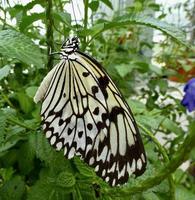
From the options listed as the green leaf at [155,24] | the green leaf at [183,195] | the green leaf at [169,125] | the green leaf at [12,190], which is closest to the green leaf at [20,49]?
the green leaf at [155,24]

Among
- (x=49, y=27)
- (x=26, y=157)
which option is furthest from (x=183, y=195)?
(x=49, y=27)

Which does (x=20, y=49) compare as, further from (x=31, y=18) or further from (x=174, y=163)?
(x=174, y=163)

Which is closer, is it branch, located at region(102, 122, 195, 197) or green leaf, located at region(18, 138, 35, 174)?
branch, located at region(102, 122, 195, 197)

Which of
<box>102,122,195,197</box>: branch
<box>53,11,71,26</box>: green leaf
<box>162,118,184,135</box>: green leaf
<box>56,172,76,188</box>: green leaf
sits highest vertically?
<box>53,11,71,26</box>: green leaf

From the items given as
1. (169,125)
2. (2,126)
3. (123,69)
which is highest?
(2,126)

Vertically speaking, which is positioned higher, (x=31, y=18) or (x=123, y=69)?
(x=31, y=18)

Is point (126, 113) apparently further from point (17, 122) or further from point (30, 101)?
point (30, 101)

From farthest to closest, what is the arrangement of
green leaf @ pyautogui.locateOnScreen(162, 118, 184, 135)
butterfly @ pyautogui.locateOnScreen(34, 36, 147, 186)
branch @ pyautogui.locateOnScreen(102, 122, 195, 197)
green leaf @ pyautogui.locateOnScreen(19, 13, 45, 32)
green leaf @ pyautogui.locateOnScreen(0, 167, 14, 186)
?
1. green leaf @ pyautogui.locateOnScreen(162, 118, 184, 135)
2. green leaf @ pyautogui.locateOnScreen(0, 167, 14, 186)
3. green leaf @ pyautogui.locateOnScreen(19, 13, 45, 32)
4. butterfly @ pyautogui.locateOnScreen(34, 36, 147, 186)
5. branch @ pyautogui.locateOnScreen(102, 122, 195, 197)

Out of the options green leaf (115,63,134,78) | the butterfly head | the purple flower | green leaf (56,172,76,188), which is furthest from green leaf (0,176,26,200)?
green leaf (115,63,134,78)

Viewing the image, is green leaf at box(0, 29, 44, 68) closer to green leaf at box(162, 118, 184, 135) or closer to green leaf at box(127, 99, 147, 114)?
green leaf at box(127, 99, 147, 114)
